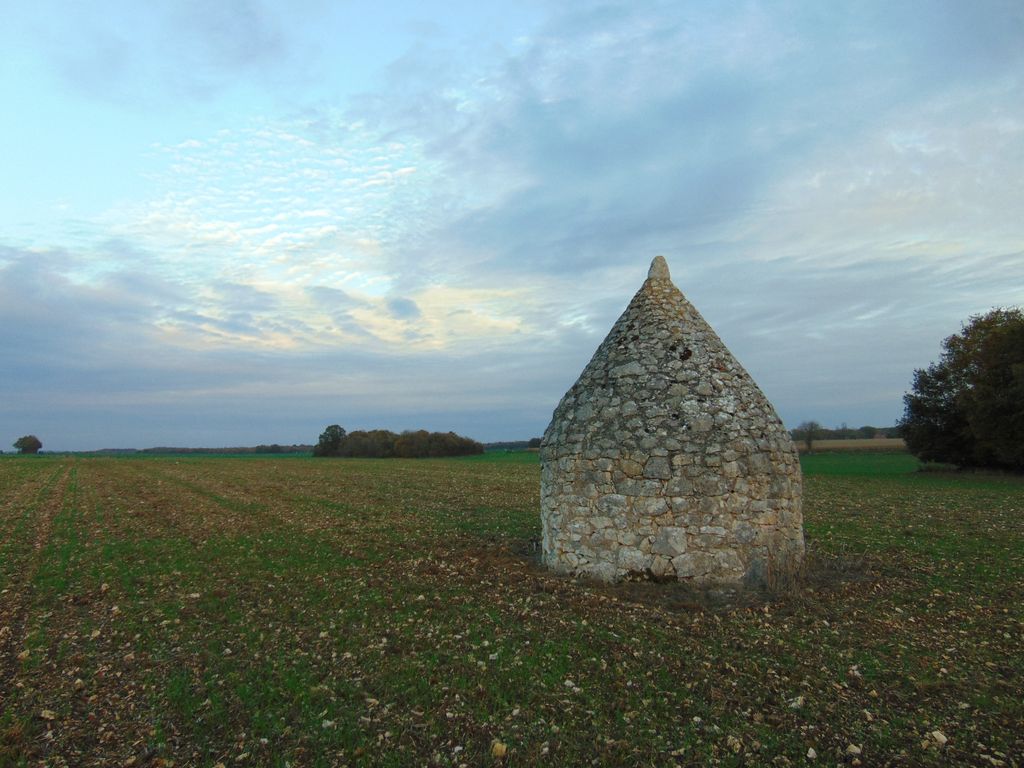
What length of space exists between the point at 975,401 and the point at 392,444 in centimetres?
7266

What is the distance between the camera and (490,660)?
721 cm

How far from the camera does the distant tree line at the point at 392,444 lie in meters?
89.1

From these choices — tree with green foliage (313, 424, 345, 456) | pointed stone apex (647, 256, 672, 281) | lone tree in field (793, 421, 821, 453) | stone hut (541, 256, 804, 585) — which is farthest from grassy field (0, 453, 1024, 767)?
tree with green foliage (313, 424, 345, 456)

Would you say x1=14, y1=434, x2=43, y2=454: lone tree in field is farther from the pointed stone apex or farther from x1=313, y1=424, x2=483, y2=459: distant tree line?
the pointed stone apex

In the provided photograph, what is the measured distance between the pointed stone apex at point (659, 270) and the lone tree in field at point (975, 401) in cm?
2890

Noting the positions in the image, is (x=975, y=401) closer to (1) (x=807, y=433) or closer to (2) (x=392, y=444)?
(1) (x=807, y=433)

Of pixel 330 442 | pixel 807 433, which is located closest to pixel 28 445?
pixel 330 442


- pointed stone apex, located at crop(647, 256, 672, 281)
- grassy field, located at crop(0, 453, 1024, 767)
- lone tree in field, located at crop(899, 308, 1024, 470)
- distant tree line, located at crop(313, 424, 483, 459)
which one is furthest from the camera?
distant tree line, located at crop(313, 424, 483, 459)

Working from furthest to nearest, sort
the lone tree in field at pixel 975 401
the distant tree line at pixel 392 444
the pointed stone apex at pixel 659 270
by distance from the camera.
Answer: the distant tree line at pixel 392 444 → the lone tree in field at pixel 975 401 → the pointed stone apex at pixel 659 270

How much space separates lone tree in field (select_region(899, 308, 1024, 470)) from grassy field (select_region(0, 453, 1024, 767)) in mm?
23894

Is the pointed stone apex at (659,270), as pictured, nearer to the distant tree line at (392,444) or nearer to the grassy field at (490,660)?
the grassy field at (490,660)

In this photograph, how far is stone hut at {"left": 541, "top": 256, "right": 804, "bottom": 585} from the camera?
9.62 meters

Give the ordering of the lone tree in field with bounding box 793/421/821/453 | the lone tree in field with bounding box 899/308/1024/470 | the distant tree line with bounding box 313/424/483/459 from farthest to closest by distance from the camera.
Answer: the distant tree line with bounding box 313/424/483/459 < the lone tree in field with bounding box 793/421/821/453 < the lone tree in field with bounding box 899/308/1024/470

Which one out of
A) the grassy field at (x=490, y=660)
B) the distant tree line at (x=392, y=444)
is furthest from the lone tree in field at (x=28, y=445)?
the grassy field at (x=490, y=660)
